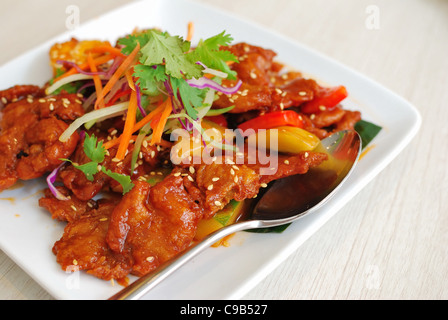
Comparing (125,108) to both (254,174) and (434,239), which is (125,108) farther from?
(434,239)

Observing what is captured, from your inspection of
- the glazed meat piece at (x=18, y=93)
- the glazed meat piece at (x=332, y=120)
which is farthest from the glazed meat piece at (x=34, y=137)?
the glazed meat piece at (x=332, y=120)

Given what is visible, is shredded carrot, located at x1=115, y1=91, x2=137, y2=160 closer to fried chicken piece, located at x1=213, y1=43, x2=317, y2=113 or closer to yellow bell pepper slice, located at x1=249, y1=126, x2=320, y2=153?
fried chicken piece, located at x1=213, y1=43, x2=317, y2=113

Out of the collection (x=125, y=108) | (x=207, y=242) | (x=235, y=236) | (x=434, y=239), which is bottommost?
(x=434, y=239)

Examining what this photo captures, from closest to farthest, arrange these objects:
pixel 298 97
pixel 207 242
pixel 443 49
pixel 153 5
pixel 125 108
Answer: pixel 207 242 → pixel 125 108 → pixel 298 97 → pixel 153 5 → pixel 443 49

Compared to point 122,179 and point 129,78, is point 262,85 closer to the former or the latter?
point 129,78

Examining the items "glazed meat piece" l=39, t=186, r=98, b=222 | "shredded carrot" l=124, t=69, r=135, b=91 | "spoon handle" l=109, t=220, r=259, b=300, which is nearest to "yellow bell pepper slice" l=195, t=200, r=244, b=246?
"spoon handle" l=109, t=220, r=259, b=300

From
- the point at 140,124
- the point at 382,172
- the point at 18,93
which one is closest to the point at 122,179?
the point at 140,124
